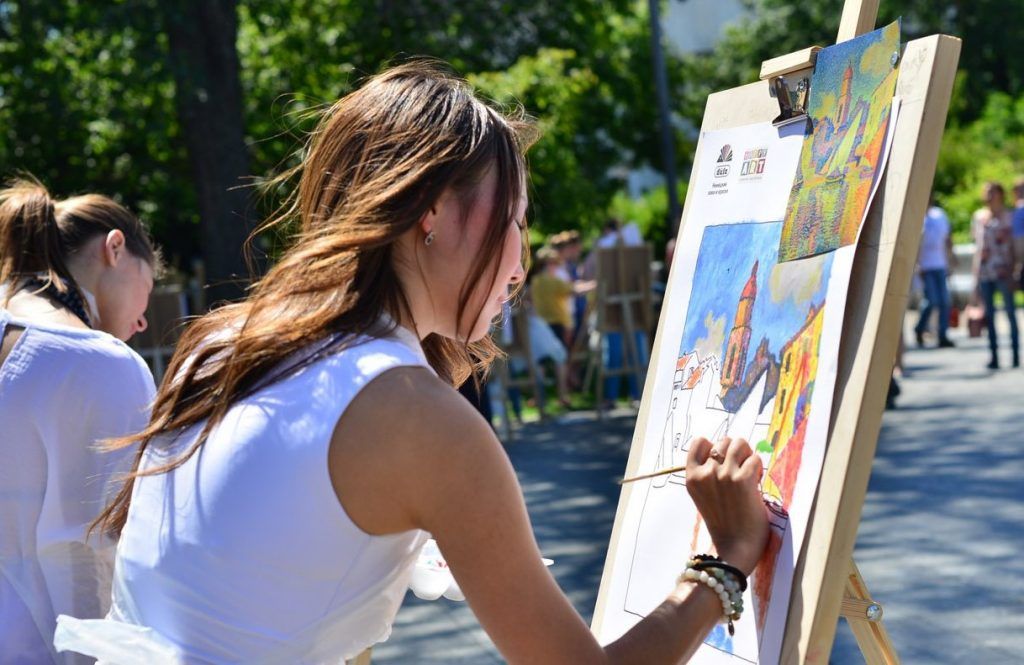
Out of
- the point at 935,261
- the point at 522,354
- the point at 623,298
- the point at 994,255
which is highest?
the point at 994,255

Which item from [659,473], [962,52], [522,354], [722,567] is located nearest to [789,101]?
[659,473]

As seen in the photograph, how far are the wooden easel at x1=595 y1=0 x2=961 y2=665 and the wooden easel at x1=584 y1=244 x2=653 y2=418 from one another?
832cm

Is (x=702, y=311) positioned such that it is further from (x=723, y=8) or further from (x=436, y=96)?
(x=723, y=8)

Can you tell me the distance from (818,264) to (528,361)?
27.8 feet

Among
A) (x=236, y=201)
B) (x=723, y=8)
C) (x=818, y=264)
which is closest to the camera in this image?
(x=818, y=264)

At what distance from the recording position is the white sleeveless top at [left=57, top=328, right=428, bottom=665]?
56.1 inches

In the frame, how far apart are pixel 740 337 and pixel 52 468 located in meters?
Result: 1.24

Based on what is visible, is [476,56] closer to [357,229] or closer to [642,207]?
[357,229]

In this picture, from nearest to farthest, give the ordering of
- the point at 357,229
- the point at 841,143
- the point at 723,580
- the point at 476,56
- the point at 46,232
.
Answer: the point at 357,229 < the point at 723,580 < the point at 841,143 < the point at 46,232 < the point at 476,56

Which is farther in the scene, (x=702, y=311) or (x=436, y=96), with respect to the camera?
(x=702, y=311)

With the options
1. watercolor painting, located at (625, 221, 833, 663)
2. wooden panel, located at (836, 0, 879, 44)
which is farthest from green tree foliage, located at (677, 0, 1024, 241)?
wooden panel, located at (836, 0, 879, 44)

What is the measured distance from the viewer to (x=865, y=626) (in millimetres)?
1960

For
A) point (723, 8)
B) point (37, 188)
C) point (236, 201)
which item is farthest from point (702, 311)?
point (723, 8)

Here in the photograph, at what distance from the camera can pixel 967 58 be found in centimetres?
3253
